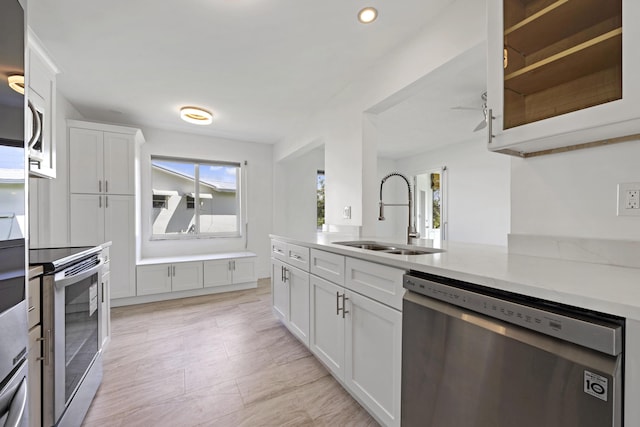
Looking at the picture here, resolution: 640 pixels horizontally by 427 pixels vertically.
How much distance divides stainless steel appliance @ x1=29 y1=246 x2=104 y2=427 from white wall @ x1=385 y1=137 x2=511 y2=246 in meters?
5.21

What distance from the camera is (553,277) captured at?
2.85 feet

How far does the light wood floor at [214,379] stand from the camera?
155 centimetres

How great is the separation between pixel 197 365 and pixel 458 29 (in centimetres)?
300

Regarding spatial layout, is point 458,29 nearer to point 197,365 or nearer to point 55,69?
point 197,365

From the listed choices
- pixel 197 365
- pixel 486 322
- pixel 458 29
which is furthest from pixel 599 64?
pixel 197 365

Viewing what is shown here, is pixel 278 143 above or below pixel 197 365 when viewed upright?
above

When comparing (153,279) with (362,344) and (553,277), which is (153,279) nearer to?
(362,344)

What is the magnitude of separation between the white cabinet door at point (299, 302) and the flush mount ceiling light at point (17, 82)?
1750 millimetres

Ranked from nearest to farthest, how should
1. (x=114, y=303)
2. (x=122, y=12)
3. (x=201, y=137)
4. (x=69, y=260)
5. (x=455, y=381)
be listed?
(x=455, y=381), (x=69, y=260), (x=122, y=12), (x=114, y=303), (x=201, y=137)

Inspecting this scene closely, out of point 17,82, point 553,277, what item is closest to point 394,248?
point 553,277

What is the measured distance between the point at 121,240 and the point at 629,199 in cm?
445

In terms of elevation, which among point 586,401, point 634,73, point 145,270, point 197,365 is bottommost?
point 197,365

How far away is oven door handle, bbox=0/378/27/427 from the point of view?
72 cm

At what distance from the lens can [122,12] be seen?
1843mm
